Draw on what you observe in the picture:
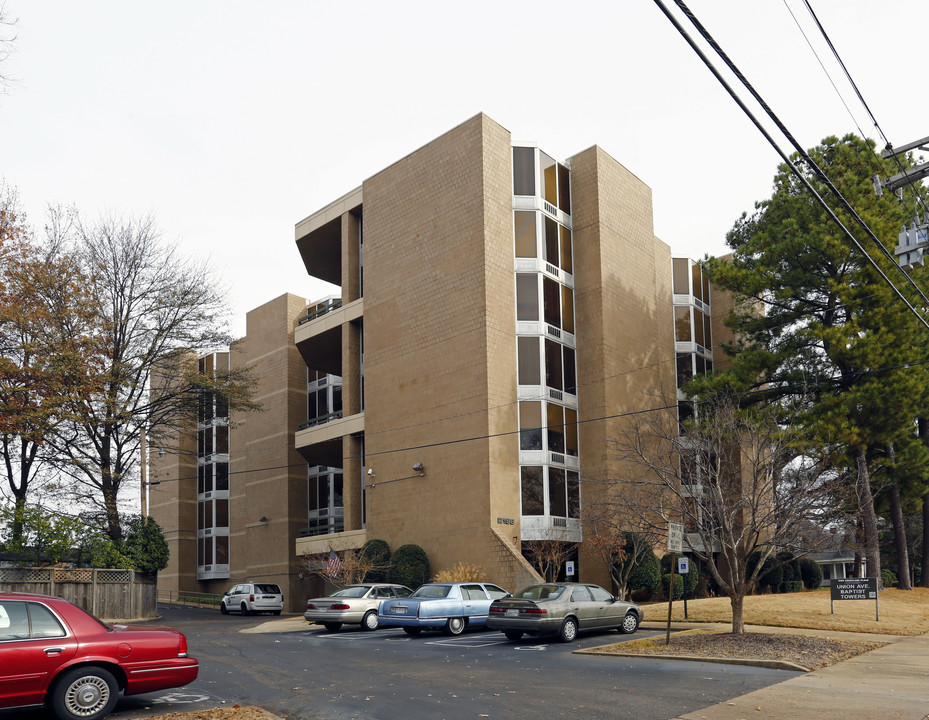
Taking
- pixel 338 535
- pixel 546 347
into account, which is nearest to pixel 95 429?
pixel 338 535

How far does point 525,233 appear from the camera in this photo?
3738cm

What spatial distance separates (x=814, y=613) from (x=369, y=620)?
39.5 feet

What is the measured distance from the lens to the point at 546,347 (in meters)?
36.7

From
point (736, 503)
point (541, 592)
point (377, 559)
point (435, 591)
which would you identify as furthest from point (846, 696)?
point (377, 559)

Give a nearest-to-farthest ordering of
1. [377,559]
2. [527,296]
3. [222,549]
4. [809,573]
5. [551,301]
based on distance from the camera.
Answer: [377,559]
[527,296]
[551,301]
[809,573]
[222,549]

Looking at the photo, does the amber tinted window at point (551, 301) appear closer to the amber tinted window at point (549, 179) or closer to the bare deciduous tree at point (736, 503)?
the amber tinted window at point (549, 179)

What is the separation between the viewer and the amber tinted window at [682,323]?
46.0m

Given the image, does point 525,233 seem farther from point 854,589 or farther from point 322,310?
point 854,589

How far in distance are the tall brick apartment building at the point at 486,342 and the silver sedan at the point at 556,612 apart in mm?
9997

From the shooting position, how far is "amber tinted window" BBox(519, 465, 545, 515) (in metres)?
34.9

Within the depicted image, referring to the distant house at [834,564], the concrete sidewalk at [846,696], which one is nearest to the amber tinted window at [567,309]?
the concrete sidewalk at [846,696]

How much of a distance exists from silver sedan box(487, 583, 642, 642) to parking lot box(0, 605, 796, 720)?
379 millimetres

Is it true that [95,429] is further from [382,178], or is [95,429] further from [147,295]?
[382,178]

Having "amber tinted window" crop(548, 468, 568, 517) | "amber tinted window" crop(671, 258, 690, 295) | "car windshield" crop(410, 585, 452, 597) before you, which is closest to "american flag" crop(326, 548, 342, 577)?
"amber tinted window" crop(548, 468, 568, 517)
